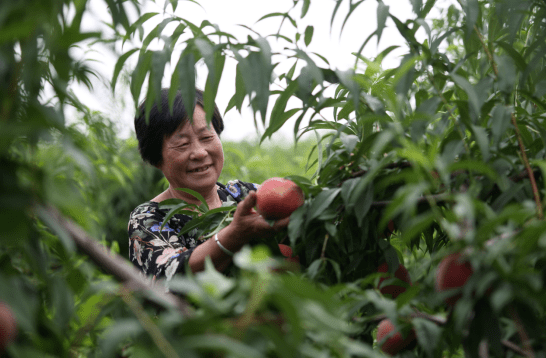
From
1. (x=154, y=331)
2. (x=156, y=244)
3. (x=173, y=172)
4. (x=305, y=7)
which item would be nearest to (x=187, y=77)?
(x=305, y=7)

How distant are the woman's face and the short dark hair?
18 millimetres

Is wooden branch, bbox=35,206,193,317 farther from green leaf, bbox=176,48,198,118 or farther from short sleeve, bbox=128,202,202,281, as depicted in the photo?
short sleeve, bbox=128,202,202,281

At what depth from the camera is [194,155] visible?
48.1 inches

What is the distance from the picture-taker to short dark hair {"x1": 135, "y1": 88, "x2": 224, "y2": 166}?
121 cm

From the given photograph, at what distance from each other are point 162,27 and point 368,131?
37 centimetres

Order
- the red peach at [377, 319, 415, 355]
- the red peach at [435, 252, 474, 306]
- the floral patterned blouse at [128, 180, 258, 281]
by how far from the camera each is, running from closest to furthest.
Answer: the red peach at [435, 252, 474, 306], the red peach at [377, 319, 415, 355], the floral patterned blouse at [128, 180, 258, 281]

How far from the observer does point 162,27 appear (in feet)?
2.29

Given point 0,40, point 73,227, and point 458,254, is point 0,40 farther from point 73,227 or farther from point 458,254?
point 458,254

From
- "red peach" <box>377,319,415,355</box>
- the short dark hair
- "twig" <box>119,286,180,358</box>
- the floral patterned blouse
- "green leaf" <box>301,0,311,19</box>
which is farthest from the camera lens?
the short dark hair

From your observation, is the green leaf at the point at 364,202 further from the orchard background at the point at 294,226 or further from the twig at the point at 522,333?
the twig at the point at 522,333

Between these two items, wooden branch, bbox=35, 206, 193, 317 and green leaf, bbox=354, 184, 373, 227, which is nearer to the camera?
wooden branch, bbox=35, 206, 193, 317

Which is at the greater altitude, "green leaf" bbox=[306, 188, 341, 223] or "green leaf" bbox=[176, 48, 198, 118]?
"green leaf" bbox=[176, 48, 198, 118]

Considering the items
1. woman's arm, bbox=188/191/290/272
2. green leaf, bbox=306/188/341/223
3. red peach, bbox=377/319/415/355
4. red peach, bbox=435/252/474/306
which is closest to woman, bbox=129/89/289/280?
woman's arm, bbox=188/191/290/272

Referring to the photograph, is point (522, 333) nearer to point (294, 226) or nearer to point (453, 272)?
point (453, 272)
